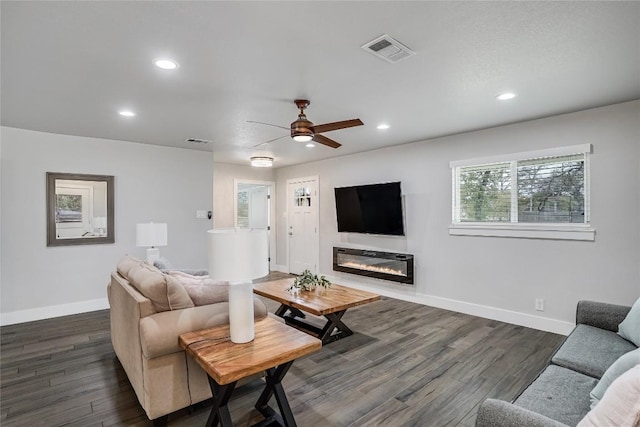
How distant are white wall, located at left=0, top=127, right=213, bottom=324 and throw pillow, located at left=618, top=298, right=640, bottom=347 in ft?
18.0

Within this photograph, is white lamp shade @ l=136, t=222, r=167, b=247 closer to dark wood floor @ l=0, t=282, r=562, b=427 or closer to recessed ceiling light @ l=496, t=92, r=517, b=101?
dark wood floor @ l=0, t=282, r=562, b=427

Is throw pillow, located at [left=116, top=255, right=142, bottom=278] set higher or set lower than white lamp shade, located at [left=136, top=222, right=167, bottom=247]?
lower

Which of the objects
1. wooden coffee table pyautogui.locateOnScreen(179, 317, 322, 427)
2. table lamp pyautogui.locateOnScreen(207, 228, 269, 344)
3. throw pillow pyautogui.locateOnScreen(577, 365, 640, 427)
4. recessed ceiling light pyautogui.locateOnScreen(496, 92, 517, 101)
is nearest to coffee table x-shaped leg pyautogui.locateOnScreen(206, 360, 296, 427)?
wooden coffee table pyautogui.locateOnScreen(179, 317, 322, 427)

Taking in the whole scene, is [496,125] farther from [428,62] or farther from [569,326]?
[569,326]

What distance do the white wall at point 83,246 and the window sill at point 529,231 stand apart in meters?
4.30

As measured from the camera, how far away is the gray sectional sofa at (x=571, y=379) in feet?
4.10

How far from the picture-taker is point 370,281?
582 centimetres

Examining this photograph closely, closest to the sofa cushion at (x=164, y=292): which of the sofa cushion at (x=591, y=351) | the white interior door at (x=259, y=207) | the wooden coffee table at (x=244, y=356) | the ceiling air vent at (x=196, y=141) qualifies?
the wooden coffee table at (x=244, y=356)

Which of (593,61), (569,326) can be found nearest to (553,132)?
(593,61)

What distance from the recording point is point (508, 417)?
122cm

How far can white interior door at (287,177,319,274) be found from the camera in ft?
22.8

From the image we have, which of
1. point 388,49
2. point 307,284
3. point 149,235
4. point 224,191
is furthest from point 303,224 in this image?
point 388,49

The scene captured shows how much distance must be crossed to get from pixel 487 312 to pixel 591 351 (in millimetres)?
2321

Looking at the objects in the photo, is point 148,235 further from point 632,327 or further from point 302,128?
point 632,327
